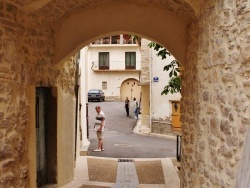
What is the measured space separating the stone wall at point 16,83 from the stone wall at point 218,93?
2191 mm

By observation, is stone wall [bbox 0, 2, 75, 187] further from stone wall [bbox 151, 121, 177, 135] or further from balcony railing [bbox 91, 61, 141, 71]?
balcony railing [bbox 91, 61, 141, 71]

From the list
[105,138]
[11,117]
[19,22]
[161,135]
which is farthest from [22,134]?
[161,135]

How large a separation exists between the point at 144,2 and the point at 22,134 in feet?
8.86

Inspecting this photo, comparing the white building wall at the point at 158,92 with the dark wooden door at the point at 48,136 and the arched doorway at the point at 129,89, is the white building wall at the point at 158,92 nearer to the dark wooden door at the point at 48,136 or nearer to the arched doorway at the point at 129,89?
the dark wooden door at the point at 48,136

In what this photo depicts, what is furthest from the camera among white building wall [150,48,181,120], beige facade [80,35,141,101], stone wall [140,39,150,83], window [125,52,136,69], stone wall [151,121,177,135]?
window [125,52,136,69]

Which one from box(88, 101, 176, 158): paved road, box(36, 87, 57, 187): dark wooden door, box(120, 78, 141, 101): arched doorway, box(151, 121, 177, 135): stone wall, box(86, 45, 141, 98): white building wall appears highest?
box(86, 45, 141, 98): white building wall

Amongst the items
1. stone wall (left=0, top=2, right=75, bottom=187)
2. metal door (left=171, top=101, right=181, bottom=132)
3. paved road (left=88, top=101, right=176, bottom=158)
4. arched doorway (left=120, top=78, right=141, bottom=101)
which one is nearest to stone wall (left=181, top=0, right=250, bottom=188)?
stone wall (left=0, top=2, right=75, bottom=187)

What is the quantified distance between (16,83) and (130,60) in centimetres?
2829

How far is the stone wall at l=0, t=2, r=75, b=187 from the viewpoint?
402cm

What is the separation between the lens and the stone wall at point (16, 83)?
13.2ft

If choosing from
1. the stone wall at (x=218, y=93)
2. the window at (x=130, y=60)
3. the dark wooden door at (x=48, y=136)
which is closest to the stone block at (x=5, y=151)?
the dark wooden door at (x=48, y=136)

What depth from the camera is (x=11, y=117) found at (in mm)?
4199

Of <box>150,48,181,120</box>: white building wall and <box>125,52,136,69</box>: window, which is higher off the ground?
<box>125,52,136,69</box>: window

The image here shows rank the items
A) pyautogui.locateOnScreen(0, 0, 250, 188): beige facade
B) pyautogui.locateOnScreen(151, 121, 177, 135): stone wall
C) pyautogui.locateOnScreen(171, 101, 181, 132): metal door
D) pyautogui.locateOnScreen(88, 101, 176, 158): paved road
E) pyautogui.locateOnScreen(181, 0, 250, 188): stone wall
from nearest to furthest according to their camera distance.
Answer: pyautogui.locateOnScreen(181, 0, 250, 188): stone wall → pyautogui.locateOnScreen(0, 0, 250, 188): beige facade → pyautogui.locateOnScreen(171, 101, 181, 132): metal door → pyautogui.locateOnScreen(88, 101, 176, 158): paved road → pyautogui.locateOnScreen(151, 121, 177, 135): stone wall
